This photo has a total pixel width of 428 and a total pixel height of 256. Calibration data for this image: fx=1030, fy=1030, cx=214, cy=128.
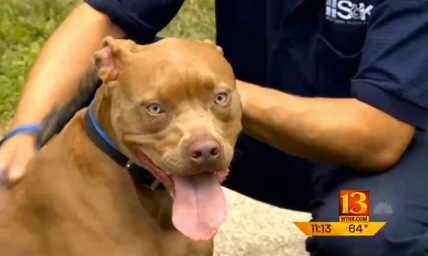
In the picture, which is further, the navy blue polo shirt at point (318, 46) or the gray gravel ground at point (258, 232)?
the gray gravel ground at point (258, 232)

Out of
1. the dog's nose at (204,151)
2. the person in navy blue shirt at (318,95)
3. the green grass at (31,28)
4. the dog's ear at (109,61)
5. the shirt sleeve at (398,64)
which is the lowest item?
the green grass at (31,28)

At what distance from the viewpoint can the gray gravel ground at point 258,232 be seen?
3.75 meters

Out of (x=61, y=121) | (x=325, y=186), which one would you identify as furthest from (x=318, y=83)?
(x=61, y=121)

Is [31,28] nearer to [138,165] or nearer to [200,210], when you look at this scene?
[138,165]

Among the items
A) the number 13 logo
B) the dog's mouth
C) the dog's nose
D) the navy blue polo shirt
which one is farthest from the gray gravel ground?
the dog's nose

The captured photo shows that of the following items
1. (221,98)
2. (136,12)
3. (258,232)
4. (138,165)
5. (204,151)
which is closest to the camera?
(204,151)

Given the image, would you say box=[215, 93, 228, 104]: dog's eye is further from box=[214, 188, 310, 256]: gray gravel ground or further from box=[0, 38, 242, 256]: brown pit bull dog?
box=[214, 188, 310, 256]: gray gravel ground

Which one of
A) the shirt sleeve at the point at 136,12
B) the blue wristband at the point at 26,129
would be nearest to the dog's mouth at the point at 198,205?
the blue wristband at the point at 26,129

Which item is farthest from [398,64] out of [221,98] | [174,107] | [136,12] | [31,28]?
[31,28]

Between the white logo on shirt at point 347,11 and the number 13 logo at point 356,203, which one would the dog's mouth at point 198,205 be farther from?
the white logo on shirt at point 347,11

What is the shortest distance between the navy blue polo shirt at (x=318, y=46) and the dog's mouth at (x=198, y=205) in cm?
58

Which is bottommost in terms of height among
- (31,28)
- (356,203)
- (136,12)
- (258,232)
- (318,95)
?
(31,28)

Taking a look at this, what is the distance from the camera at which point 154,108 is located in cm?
236

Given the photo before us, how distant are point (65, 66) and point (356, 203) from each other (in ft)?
3.00
